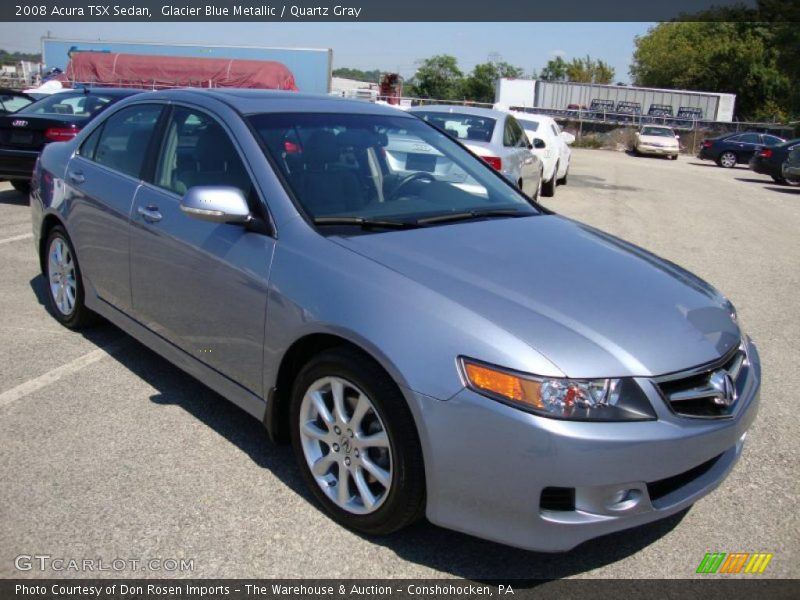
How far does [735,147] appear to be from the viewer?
31391mm

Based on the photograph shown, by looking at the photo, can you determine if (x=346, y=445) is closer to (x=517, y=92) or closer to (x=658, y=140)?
(x=658, y=140)

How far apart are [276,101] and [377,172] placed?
27.7 inches

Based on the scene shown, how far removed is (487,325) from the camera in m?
2.62

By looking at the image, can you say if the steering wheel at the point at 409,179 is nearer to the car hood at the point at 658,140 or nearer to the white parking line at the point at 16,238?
the white parking line at the point at 16,238

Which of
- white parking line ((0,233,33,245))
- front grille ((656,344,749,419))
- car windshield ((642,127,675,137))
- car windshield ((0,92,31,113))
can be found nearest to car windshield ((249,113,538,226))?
front grille ((656,344,749,419))

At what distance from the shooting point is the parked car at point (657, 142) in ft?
115

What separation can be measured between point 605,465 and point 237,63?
1490 inches

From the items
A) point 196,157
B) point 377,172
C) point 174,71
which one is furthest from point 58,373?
point 174,71

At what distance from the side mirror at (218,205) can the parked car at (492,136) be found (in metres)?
6.55

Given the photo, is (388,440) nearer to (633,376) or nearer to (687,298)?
(633,376)

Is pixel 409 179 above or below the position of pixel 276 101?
below

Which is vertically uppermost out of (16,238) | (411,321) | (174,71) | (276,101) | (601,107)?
(174,71)

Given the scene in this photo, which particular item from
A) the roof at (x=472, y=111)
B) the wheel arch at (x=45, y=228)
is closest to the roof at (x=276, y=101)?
the wheel arch at (x=45, y=228)

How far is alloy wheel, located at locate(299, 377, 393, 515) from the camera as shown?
285 cm
